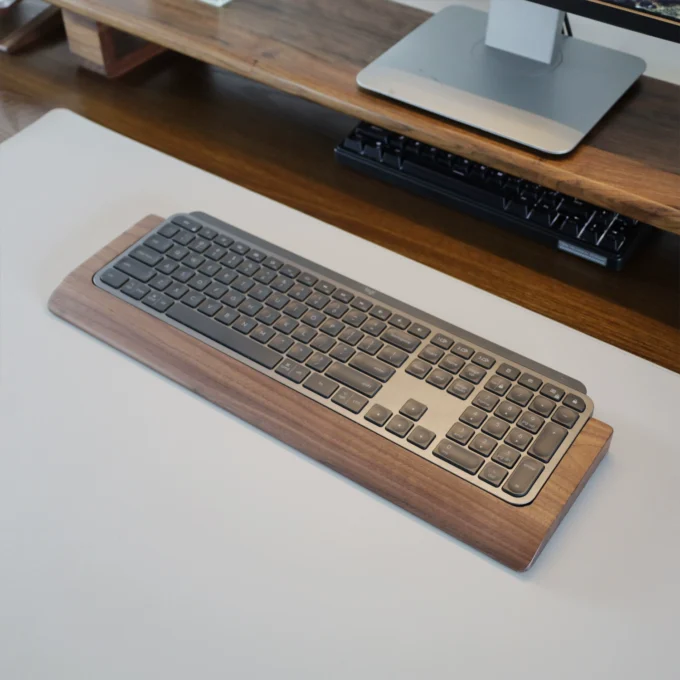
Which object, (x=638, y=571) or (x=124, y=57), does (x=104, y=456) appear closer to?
(x=638, y=571)

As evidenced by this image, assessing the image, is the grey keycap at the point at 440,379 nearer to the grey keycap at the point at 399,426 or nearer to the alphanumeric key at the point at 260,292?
the grey keycap at the point at 399,426

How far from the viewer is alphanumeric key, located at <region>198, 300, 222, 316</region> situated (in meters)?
0.72

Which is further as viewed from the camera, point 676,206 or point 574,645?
point 676,206

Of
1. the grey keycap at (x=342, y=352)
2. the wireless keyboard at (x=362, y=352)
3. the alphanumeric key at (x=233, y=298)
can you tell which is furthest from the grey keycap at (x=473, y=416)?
the alphanumeric key at (x=233, y=298)

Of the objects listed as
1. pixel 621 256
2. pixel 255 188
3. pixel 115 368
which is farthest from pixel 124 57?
pixel 621 256

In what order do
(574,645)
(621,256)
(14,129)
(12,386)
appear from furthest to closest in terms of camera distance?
(14,129)
(621,256)
(12,386)
(574,645)

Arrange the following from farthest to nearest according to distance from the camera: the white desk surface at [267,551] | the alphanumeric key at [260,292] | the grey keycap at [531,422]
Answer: the alphanumeric key at [260,292] → the grey keycap at [531,422] → the white desk surface at [267,551]

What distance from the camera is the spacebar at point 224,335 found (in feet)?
2.24

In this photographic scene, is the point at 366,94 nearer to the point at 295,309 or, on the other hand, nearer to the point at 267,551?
the point at 295,309

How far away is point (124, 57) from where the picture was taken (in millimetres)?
1085

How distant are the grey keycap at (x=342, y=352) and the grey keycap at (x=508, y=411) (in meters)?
0.12

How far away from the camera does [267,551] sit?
573 millimetres

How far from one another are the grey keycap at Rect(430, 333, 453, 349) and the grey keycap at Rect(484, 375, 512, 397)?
47mm

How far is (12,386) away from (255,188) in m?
0.35
